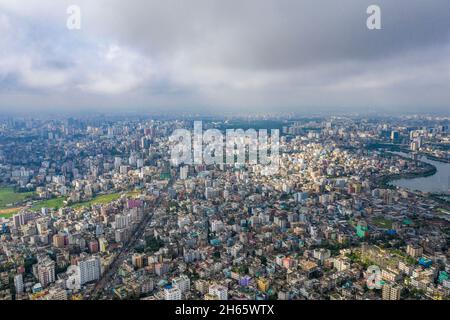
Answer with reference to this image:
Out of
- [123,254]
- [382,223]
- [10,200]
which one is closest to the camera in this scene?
[123,254]

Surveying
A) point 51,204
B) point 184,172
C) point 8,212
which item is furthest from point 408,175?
point 8,212

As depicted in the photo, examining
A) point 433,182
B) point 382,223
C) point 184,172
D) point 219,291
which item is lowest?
point 382,223

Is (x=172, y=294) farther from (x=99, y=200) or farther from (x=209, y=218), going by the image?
(x=99, y=200)

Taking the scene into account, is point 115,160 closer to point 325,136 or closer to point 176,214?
point 176,214

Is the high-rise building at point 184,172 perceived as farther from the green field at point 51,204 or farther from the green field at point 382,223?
the green field at point 382,223

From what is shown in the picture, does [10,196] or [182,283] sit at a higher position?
[10,196]

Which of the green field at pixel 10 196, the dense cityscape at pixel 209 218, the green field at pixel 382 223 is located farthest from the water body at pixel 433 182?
the green field at pixel 10 196

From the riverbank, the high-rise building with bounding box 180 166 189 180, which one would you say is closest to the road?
the high-rise building with bounding box 180 166 189 180

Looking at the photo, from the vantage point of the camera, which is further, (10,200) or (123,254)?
(10,200)
